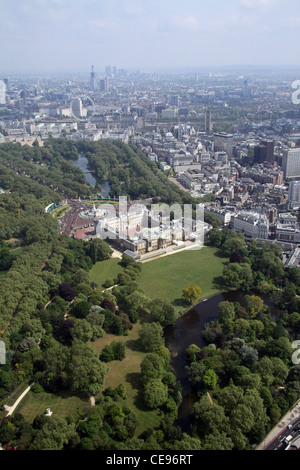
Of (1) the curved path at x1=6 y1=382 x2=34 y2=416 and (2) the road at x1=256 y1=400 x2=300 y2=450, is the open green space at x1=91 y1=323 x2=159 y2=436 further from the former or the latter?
(2) the road at x1=256 y1=400 x2=300 y2=450

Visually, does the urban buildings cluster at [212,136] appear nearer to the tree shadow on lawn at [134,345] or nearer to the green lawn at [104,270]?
the green lawn at [104,270]

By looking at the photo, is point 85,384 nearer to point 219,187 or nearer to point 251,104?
point 219,187

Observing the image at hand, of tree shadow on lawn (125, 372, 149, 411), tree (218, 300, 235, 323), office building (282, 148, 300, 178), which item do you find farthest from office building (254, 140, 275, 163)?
tree shadow on lawn (125, 372, 149, 411)

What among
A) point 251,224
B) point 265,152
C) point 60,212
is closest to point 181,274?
point 251,224

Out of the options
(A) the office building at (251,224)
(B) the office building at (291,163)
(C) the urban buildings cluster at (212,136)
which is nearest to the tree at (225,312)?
(C) the urban buildings cluster at (212,136)

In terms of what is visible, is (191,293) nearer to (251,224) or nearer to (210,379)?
(210,379)

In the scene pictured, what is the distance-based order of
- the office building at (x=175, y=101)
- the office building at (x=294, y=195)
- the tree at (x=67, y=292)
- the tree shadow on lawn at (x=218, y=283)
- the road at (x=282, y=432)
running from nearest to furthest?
the road at (x=282, y=432), the tree at (x=67, y=292), the tree shadow on lawn at (x=218, y=283), the office building at (x=294, y=195), the office building at (x=175, y=101)
